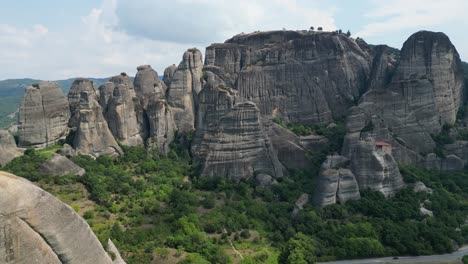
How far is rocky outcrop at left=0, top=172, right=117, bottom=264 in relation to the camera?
8469 mm

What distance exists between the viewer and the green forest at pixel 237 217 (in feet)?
97.1

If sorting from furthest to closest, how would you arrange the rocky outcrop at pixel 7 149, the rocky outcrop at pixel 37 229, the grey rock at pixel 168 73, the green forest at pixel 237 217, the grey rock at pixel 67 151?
the grey rock at pixel 168 73, the grey rock at pixel 67 151, the rocky outcrop at pixel 7 149, the green forest at pixel 237 217, the rocky outcrop at pixel 37 229

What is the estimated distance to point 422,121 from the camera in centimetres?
4588

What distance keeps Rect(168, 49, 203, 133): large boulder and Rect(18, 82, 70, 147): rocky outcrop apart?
39.9ft

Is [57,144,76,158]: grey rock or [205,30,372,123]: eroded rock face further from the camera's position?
[205,30,372,123]: eroded rock face

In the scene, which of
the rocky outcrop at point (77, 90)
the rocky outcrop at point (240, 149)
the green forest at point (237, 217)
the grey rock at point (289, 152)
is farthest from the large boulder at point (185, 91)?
the grey rock at point (289, 152)

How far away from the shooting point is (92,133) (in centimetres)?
3944

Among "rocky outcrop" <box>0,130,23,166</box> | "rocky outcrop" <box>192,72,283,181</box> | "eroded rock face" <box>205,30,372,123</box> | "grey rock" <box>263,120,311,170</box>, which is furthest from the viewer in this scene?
"eroded rock face" <box>205,30,372,123</box>

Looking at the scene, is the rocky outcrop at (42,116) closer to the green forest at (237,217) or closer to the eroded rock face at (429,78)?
the green forest at (237,217)

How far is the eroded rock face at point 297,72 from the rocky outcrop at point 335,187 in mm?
17165

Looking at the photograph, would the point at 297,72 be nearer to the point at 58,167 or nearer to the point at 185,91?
the point at 185,91

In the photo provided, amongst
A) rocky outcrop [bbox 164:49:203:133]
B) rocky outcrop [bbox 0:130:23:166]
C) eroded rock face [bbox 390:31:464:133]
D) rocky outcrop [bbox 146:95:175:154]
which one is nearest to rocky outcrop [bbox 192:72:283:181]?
rocky outcrop [bbox 146:95:175:154]

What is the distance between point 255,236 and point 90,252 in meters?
23.9

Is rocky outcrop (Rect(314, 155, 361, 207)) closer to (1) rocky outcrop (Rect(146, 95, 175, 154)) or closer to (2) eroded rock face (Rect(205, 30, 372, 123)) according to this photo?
(2) eroded rock face (Rect(205, 30, 372, 123))
